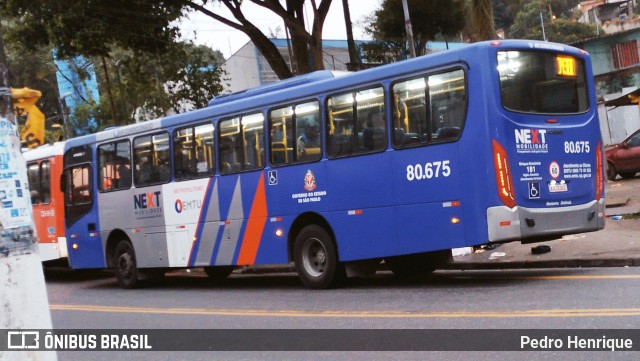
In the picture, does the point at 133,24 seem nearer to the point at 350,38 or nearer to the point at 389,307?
the point at 350,38

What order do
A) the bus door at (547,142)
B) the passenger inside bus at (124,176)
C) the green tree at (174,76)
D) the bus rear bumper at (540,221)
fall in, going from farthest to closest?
the green tree at (174,76) → the passenger inside bus at (124,176) → the bus door at (547,142) → the bus rear bumper at (540,221)

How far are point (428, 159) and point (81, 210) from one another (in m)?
9.74

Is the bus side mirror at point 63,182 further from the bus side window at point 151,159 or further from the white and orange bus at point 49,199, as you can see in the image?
the bus side window at point 151,159

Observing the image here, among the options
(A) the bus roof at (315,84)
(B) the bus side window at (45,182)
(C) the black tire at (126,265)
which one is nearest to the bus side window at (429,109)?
(A) the bus roof at (315,84)

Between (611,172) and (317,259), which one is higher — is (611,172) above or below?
above

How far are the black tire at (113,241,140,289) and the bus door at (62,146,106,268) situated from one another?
547 millimetres

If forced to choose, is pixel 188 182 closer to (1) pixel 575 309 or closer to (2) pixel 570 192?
(2) pixel 570 192

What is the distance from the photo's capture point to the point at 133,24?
2153 centimetres

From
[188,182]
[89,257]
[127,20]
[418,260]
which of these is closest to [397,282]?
[418,260]

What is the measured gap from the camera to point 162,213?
1590 centimetres

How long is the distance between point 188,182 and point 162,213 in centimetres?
109

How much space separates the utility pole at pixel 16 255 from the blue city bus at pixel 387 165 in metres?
6.41

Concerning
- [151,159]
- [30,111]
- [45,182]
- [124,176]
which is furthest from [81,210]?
[30,111]

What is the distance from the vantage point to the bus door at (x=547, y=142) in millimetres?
10664
